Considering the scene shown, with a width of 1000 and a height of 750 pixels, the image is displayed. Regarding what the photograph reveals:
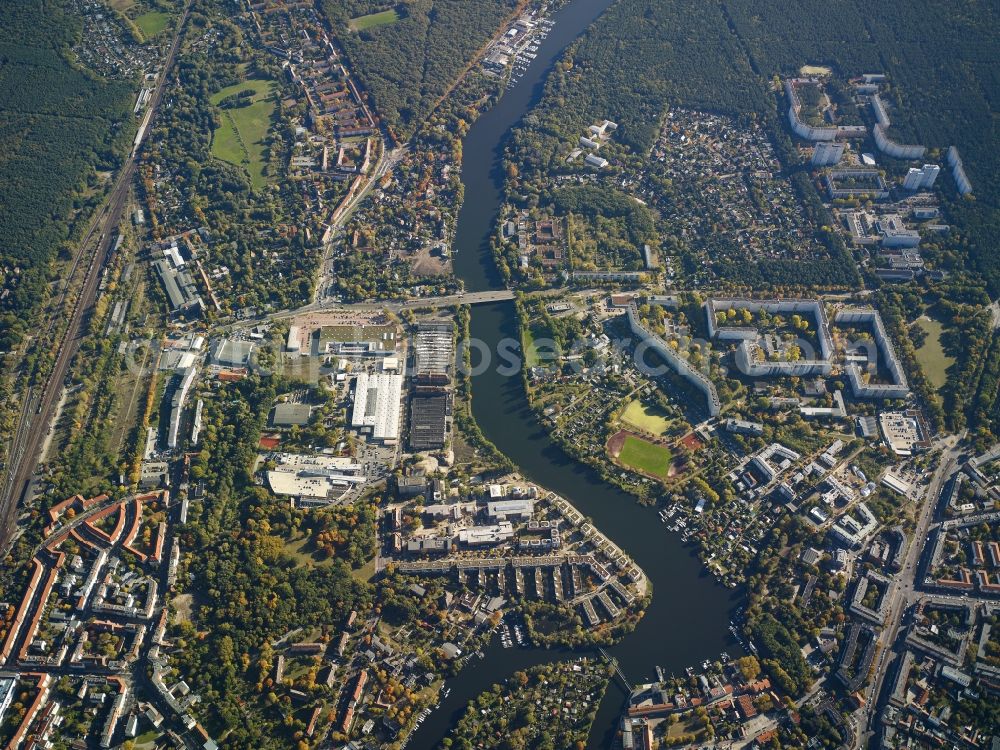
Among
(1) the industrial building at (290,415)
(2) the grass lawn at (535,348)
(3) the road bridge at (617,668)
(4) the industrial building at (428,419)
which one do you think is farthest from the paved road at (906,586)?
(1) the industrial building at (290,415)

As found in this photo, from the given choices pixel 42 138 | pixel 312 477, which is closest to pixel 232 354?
pixel 312 477

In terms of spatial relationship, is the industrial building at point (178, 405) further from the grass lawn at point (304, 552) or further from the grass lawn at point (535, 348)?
the grass lawn at point (535, 348)

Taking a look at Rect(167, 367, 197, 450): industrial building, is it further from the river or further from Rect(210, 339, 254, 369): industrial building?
the river

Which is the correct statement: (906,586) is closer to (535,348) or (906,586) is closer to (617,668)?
(617,668)

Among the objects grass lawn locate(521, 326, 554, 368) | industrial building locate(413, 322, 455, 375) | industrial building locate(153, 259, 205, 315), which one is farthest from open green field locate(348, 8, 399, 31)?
grass lawn locate(521, 326, 554, 368)

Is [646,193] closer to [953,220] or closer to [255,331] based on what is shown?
[953,220]

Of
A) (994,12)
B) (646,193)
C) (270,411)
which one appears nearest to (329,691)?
(270,411)
